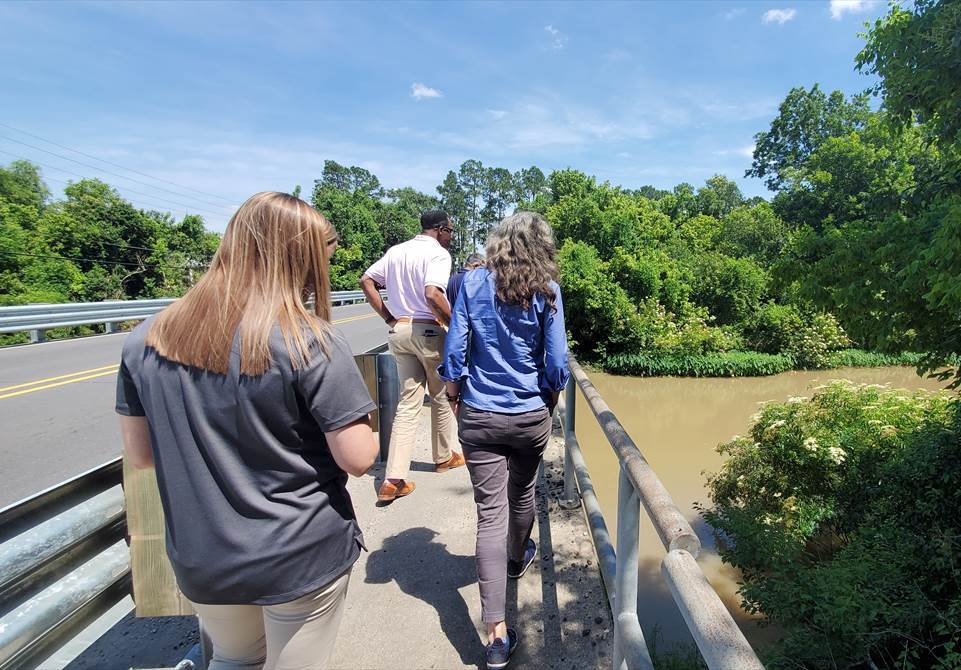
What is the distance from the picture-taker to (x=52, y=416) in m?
6.52

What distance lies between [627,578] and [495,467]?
0.77 metres

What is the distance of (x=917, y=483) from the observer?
556 cm

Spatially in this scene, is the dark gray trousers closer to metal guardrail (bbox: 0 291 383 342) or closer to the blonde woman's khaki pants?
the blonde woman's khaki pants

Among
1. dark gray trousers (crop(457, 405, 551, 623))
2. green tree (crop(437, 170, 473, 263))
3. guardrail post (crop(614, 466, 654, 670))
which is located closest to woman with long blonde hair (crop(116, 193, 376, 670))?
guardrail post (crop(614, 466, 654, 670))

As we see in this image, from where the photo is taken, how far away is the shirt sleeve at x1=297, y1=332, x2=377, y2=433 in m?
1.28

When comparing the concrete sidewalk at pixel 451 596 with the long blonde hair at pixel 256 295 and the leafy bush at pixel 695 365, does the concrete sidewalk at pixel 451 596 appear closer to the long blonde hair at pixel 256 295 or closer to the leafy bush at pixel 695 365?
the long blonde hair at pixel 256 295

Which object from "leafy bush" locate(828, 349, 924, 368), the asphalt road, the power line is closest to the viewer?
the asphalt road

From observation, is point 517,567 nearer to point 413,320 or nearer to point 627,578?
point 627,578

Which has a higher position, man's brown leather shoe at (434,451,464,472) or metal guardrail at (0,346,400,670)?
metal guardrail at (0,346,400,670)

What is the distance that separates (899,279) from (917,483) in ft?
7.29

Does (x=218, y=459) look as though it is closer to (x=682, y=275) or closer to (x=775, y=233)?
(x=682, y=275)

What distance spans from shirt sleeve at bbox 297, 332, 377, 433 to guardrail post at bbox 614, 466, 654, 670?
949 millimetres

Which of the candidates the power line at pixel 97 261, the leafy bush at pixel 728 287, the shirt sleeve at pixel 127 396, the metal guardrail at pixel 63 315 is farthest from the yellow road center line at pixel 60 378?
the leafy bush at pixel 728 287

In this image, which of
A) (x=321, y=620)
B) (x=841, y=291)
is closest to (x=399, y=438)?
(x=321, y=620)
